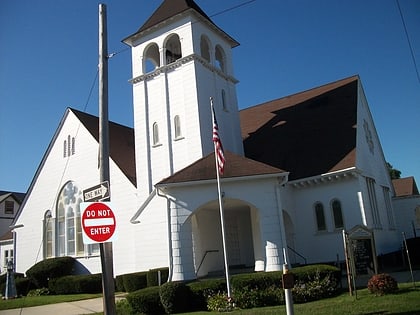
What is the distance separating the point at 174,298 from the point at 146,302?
103 centimetres

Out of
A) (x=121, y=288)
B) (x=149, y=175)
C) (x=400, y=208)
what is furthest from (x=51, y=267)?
(x=400, y=208)

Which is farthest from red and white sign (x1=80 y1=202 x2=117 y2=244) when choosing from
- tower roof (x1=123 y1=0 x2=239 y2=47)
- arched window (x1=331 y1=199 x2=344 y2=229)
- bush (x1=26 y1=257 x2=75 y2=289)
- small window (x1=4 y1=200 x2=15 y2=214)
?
small window (x1=4 y1=200 x2=15 y2=214)

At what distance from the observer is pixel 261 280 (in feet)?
48.1

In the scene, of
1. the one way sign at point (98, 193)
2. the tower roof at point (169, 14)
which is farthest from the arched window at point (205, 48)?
the one way sign at point (98, 193)

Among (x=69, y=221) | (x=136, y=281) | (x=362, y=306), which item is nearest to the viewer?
(x=362, y=306)

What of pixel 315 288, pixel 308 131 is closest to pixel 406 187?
pixel 308 131

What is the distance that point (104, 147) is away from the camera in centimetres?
920

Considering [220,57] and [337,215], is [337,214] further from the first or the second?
[220,57]

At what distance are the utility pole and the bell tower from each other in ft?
44.0

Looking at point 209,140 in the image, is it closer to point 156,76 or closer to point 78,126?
point 156,76

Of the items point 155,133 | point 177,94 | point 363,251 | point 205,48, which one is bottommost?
point 363,251

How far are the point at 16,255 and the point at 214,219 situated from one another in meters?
18.2

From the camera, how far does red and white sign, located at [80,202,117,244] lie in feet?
25.6

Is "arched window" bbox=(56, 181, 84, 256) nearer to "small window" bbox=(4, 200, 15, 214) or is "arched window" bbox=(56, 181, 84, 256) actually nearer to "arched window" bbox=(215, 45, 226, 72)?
"arched window" bbox=(215, 45, 226, 72)
